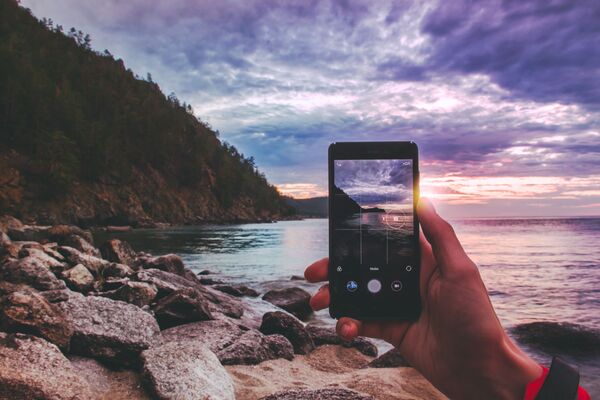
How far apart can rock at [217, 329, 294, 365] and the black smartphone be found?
399 centimetres

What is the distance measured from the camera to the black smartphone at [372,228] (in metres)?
2.67

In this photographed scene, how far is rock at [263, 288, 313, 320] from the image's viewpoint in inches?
510

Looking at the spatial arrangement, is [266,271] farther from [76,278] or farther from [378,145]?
[378,145]

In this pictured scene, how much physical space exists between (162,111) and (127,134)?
581 inches

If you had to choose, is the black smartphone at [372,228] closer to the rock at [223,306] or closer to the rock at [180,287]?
the rock at [180,287]

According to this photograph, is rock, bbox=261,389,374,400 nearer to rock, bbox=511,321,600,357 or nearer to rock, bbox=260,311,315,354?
rock, bbox=260,311,315,354

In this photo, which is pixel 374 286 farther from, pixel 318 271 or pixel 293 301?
pixel 293 301

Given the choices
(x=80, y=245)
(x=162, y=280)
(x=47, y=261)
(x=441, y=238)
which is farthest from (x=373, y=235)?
(x=80, y=245)

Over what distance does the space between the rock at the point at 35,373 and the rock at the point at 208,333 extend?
7.81 feet

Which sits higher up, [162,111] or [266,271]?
[162,111]

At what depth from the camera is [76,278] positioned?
11227 mm

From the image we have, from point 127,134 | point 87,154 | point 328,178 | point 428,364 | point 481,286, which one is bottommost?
point 428,364

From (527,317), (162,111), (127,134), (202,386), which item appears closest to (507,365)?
(202,386)

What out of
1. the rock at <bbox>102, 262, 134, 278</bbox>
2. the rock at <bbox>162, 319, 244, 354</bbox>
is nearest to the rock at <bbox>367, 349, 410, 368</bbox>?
the rock at <bbox>162, 319, 244, 354</bbox>
